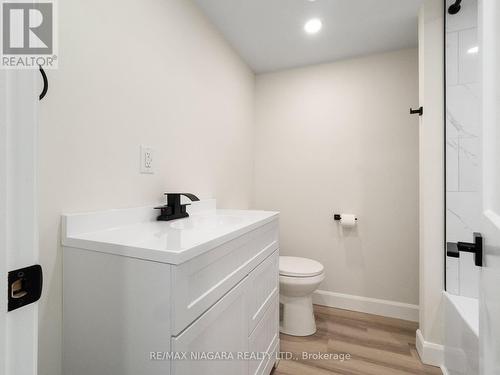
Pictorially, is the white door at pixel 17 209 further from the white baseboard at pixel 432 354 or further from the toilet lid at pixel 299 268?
the white baseboard at pixel 432 354

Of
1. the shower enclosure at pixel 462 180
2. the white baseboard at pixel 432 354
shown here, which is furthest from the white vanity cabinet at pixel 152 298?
the white baseboard at pixel 432 354

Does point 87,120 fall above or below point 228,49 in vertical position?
below

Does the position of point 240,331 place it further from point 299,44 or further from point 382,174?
A: point 299,44

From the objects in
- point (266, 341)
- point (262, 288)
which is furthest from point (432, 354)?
point (262, 288)

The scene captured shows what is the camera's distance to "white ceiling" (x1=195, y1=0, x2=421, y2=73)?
1.60m

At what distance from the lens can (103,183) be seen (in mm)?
1011

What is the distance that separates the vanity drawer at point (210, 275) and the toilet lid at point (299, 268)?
0.64 meters

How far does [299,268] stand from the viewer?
1861 mm

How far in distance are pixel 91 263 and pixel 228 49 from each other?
1887mm

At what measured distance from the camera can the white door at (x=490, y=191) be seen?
0.51 meters

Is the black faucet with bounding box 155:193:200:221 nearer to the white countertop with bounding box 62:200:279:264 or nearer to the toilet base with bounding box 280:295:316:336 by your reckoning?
the white countertop with bounding box 62:200:279:264

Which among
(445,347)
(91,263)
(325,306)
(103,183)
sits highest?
(103,183)

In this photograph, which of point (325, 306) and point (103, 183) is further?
point (325, 306)

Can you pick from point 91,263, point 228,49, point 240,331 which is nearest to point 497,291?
point 240,331
